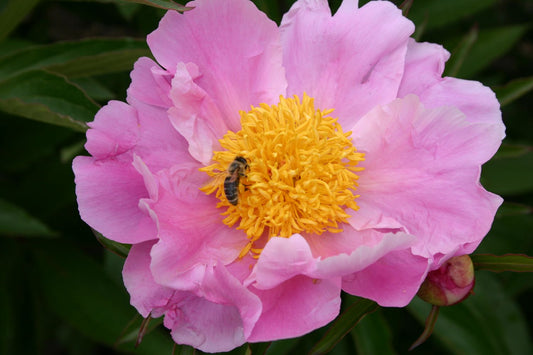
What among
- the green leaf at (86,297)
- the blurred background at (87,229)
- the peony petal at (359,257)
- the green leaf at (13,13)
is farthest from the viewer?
the green leaf at (86,297)

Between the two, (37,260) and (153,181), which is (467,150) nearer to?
(153,181)

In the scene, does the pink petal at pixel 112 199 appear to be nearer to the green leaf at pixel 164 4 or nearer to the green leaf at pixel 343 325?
the green leaf at pixel 164 4

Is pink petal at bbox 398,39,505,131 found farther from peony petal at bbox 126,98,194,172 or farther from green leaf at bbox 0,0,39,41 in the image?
green leaf at bbox 0,0,39,41

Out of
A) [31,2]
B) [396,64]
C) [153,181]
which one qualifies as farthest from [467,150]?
[31,2]

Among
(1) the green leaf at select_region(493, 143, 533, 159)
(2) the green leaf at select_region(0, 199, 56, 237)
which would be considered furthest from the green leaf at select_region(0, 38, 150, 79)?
(1) the green leaf at select_region(493, 143, 533, 159)

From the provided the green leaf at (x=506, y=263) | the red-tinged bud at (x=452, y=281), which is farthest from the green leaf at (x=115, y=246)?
the green leaf at (x=506, y=263)

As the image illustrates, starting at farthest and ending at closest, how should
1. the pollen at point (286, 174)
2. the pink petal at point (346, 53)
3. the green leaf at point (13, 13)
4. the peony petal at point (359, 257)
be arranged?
1. the green leaf at point (13, 13)
2. the pink petal at point (346, 53)
3. the pollen at point (286, 174)
4. the peony petal at point (359, 257)

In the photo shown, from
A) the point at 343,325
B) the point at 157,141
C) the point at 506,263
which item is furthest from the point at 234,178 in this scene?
the point at 506,263
